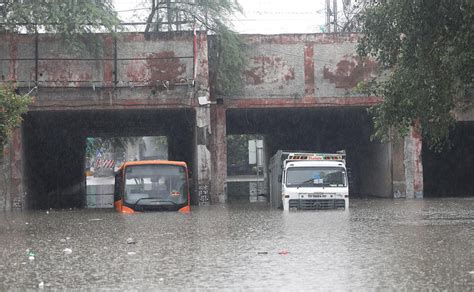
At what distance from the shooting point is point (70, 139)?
46906 millimetres

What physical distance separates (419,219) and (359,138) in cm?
2283

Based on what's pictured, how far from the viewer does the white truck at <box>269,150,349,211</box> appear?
84.4 ft

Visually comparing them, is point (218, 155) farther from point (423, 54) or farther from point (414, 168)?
point (423, 54)

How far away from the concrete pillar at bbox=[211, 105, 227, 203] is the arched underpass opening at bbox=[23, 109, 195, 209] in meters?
1.91

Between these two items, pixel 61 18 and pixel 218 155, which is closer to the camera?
pixel 61 18

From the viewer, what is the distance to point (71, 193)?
176 ft

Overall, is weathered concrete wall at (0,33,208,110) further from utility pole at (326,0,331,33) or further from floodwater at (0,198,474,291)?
utility pole at (326,0,331,33)

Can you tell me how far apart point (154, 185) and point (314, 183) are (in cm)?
582

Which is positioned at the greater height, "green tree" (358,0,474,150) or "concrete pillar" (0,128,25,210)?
"green tree" (358,0,474,150)

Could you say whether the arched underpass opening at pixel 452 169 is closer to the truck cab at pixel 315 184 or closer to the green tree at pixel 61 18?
the truck cab at pixel 315 184

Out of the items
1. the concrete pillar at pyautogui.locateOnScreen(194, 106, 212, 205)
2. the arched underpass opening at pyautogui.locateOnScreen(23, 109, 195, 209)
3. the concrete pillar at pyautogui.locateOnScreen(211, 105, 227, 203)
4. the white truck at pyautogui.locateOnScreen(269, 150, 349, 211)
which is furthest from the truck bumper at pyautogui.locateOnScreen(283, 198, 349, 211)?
the arched underpass opening at pyautogui.locateOnScreen(23, 109, 195, 209)

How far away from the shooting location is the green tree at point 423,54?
15.3 meters

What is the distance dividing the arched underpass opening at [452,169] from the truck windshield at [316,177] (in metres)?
16.9

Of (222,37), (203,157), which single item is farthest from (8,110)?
(222,37)
